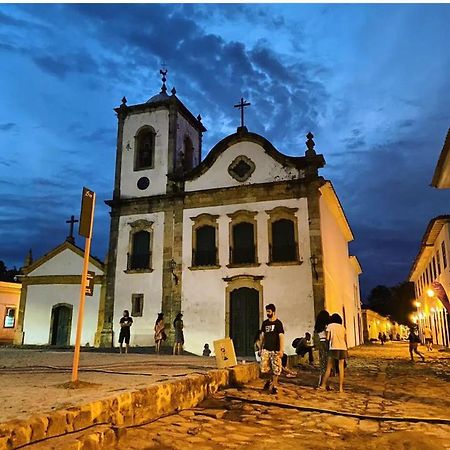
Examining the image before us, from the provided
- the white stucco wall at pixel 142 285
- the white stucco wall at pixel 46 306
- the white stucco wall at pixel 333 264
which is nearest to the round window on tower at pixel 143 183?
the white stucco wall at pixel 142 285

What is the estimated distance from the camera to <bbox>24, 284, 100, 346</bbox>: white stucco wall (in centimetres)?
2134

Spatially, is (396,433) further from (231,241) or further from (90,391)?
(231,241)

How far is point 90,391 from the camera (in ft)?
18.0

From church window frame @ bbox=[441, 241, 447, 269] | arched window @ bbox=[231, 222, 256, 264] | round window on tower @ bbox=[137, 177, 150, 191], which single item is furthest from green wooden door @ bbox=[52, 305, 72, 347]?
church window frame @ bbox=[441, 241, 447, 269]

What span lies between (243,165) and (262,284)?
5623 mm

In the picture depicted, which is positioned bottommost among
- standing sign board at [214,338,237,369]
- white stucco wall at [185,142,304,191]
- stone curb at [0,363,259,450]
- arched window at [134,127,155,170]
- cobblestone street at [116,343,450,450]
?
cobblestone street at [116,343,450,450]

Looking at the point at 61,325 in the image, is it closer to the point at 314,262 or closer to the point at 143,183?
the point at 143,183

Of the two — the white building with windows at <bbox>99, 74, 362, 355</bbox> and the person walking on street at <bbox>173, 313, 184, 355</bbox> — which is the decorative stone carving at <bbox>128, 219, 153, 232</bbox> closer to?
the white building with windows at <bbox>99, 74, 362, 355</bbox>

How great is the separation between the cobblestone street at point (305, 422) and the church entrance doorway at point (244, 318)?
9760mm

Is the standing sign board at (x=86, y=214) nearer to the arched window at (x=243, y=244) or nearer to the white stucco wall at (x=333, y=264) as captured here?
the arched window at (x=243, y=244)

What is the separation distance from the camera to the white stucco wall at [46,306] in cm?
2134

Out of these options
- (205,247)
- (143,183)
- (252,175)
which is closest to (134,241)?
(143,183)

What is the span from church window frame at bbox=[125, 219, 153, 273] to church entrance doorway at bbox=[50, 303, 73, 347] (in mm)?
3872

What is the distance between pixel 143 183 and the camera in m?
22.2
